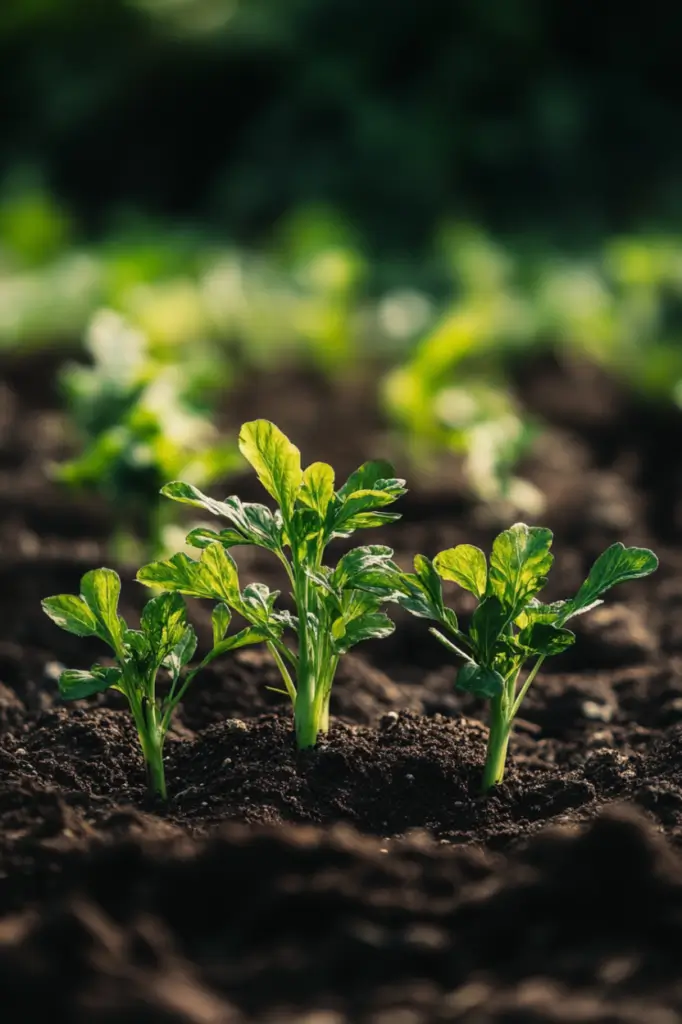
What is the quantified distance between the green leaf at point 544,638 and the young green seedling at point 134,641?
40 cm

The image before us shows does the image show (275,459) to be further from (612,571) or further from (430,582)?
(612,571)

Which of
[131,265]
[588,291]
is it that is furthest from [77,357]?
[588,291]

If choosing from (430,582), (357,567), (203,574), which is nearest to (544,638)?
(430,582)

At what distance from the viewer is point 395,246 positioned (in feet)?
24.2

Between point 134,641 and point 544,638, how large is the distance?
0.61 meters

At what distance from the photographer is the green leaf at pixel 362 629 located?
5.90ft

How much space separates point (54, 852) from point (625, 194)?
703 cm

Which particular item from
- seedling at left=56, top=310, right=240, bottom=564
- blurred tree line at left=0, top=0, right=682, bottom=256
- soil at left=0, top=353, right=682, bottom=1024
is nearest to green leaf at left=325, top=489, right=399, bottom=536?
soil at left=0, top=353, right=682, bottom=1024

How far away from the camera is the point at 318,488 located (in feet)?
5.92

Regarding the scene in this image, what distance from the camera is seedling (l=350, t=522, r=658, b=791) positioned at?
1784mm

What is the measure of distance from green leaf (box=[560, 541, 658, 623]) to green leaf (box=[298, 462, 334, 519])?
39 cm

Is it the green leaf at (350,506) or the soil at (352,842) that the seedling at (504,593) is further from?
the soil at (352,842)

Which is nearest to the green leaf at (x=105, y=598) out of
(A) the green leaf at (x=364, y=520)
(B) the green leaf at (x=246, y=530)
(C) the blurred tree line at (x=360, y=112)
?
(B) the green leaf at (x=246, y=530)

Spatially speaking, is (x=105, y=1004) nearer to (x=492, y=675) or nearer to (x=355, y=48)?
(x=492, y=675)
